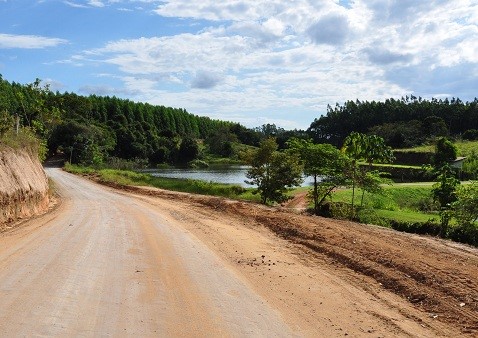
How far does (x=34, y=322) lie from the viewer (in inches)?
249

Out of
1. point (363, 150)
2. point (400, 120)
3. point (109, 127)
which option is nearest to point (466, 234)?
point (363, 150)

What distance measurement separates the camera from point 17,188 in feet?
57.8

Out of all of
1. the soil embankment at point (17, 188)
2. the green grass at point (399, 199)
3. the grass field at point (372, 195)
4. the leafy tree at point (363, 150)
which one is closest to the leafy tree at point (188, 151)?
the grass field at point (372, 195)

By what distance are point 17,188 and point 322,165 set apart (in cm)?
1520

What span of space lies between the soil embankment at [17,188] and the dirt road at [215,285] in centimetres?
158

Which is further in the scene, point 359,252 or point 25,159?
point 25,159

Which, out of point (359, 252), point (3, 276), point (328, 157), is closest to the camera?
point (3, 276)

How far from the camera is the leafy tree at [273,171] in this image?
2655 cm

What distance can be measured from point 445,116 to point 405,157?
4357cm

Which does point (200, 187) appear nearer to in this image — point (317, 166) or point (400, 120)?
point (317, 166)

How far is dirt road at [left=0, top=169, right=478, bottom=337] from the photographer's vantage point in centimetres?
659

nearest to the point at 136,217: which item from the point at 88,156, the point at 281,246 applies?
the point at 281,246

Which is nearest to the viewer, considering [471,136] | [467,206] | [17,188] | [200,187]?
[467,206]

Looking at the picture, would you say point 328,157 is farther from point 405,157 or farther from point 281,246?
point 405,157
